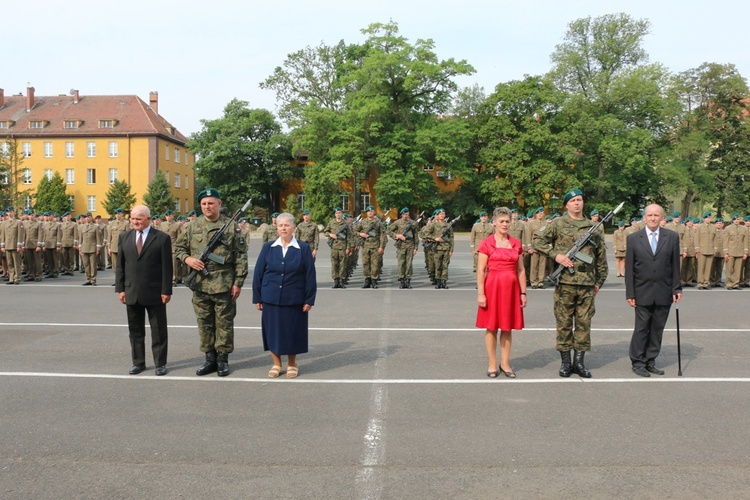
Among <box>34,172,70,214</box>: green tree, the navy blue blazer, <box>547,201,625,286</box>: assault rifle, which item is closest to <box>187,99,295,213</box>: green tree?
<box>34,172,70,214</box>: green tree

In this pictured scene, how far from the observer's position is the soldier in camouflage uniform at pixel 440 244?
17.8 m

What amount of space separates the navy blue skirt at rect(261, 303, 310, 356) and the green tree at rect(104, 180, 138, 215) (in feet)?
226

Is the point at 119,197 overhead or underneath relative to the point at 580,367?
overhead

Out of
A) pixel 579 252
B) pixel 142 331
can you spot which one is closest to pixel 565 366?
pixel 579 252

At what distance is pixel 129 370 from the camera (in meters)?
7.75

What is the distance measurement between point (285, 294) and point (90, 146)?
7862 centimetres

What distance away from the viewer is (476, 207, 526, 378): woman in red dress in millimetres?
7391

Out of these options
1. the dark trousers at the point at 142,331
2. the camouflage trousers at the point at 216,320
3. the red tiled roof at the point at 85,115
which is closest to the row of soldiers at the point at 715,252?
the camouflage trousers at the point at 216,320

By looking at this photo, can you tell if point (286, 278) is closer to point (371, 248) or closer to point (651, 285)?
point (651, 285)

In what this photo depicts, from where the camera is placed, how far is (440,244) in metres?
18.0

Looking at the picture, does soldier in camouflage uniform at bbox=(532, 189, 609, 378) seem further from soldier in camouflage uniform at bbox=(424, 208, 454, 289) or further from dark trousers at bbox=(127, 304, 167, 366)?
soldier in camouflage uniform at bbox=(424, 208, 454, 289)

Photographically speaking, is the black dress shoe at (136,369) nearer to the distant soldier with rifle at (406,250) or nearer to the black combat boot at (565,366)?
the black combat boot at (565,366)

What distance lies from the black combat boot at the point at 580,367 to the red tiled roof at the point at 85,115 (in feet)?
247

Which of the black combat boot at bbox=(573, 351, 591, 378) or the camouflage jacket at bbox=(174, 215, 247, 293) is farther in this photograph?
the camouflage jacket at bbox=(174, 215, 247, 293)
